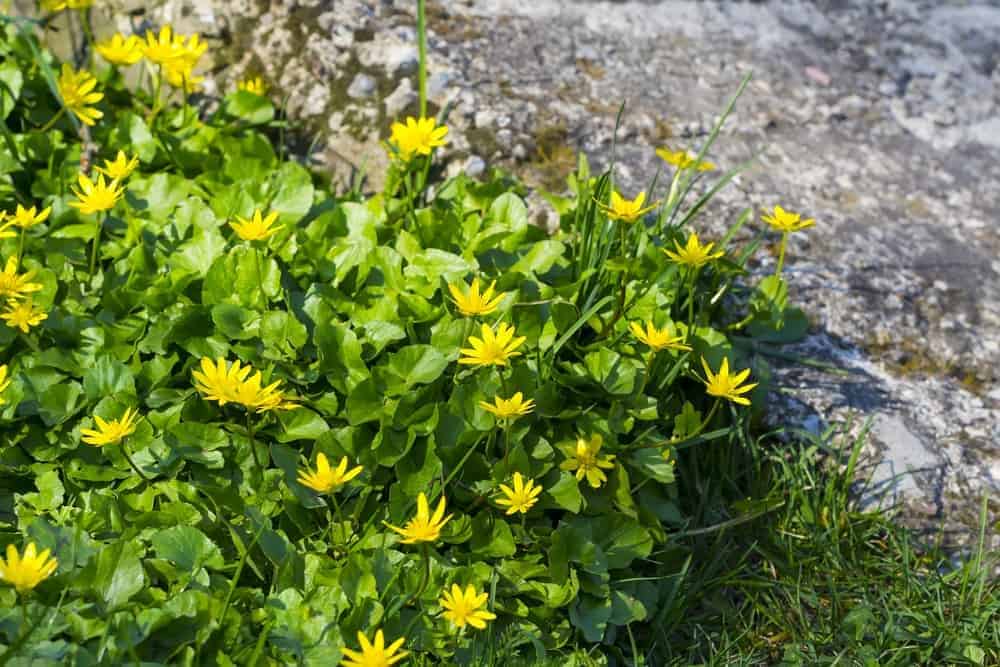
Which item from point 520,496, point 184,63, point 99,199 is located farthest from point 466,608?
point 184,63

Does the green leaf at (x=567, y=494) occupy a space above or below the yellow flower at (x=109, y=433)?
below

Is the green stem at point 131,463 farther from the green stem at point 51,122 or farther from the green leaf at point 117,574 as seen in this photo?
the green stem at point 51,122

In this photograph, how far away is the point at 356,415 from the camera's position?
236 cm

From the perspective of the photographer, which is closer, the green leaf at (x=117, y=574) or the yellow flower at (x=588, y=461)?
the green leaf at (x=117, y=574)

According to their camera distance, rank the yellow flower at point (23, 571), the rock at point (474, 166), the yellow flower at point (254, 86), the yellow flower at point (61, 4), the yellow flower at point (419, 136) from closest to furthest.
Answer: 1. the yellow flower at point (23, 571)
2. the yellow flower at point (419, 136)
3. the yellow flower at point (61, 4)
4. the rock at point (474, 166)
5. the yellow flower at point (254, 86)

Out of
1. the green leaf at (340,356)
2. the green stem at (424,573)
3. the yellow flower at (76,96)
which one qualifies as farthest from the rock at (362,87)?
the green stem at (424,573)

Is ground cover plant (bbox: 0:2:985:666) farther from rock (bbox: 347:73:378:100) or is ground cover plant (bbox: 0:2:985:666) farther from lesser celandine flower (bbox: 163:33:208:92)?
rock (bbox: 347:73:378:100)

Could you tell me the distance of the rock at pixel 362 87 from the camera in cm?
338

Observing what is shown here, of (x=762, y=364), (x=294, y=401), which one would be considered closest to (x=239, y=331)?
(x=294, y=401)

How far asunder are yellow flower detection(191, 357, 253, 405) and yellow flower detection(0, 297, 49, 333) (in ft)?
1.38

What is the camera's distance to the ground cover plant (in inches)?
82.8

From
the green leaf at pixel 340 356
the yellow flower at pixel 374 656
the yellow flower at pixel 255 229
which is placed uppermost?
the yellow flower at pixel 255 229

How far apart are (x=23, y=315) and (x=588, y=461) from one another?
1.27 meters

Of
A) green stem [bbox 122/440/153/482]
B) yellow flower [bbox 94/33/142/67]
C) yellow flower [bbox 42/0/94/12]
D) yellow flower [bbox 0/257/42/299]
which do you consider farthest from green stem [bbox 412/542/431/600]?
yellow flower [bbox 42/0/94/12]
